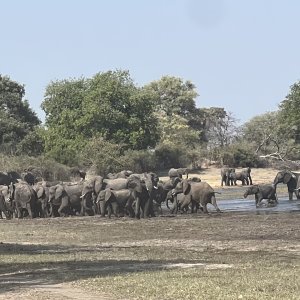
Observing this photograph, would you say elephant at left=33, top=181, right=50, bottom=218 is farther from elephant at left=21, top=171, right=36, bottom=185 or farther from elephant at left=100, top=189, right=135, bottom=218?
elephant at left=21, top=171, right=36, bottom=185

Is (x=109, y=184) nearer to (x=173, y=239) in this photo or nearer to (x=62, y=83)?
(x=173, y=239)

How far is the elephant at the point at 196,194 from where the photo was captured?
38562 millimetres

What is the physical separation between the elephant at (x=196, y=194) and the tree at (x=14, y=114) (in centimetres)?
5670

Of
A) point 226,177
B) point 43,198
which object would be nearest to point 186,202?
point 43,198

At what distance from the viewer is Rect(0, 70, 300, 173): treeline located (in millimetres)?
79250

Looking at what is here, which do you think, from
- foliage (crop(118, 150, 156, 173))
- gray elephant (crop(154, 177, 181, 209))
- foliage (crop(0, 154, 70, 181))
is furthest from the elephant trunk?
foliage (crop(118, 150, 156, 173))

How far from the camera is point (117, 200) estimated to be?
3766cm

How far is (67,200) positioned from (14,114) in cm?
6711

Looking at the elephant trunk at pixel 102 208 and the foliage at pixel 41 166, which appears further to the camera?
the foliage at pixel 41 166

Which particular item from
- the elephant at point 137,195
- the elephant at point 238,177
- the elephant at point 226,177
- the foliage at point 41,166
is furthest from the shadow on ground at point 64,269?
the elephant at point 238,177

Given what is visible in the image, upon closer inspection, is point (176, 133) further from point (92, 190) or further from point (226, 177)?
point (92, 190)

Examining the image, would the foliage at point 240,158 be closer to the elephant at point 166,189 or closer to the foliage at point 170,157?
the foliage at point 170,157

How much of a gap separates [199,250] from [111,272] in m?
5.43

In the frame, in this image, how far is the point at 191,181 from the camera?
40906 millimetres
